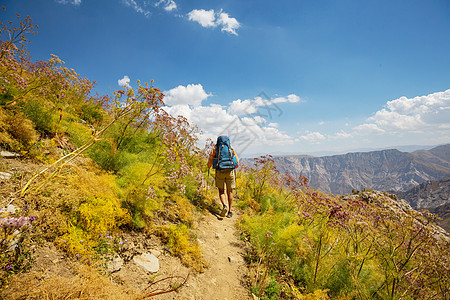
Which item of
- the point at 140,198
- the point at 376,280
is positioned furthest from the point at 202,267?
the point at 376,280

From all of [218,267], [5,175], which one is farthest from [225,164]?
[5,175]

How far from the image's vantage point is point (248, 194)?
8.09 meters

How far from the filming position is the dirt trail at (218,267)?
3138mm

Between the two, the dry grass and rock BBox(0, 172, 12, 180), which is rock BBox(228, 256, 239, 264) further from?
rock BBox(0, 172, 12, 180)

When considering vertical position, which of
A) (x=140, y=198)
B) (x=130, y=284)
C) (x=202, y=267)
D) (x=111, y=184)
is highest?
(x=111, y=184)

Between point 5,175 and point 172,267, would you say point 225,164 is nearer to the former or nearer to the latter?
point 172,267

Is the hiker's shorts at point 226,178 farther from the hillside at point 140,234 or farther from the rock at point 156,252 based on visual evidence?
the rock at point 156,252

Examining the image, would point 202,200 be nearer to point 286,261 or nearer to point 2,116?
point 286,261

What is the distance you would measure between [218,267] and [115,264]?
6.75ft

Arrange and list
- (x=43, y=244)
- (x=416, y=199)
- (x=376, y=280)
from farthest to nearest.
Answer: (x=416, y=199) < (x=376, y=280) < (x=43, y=244)

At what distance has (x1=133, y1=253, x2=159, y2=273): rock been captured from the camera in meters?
2.96

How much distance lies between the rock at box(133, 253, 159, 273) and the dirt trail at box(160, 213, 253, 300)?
1.58 ft

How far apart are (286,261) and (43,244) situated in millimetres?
4401

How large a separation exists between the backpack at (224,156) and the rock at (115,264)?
3.93m
